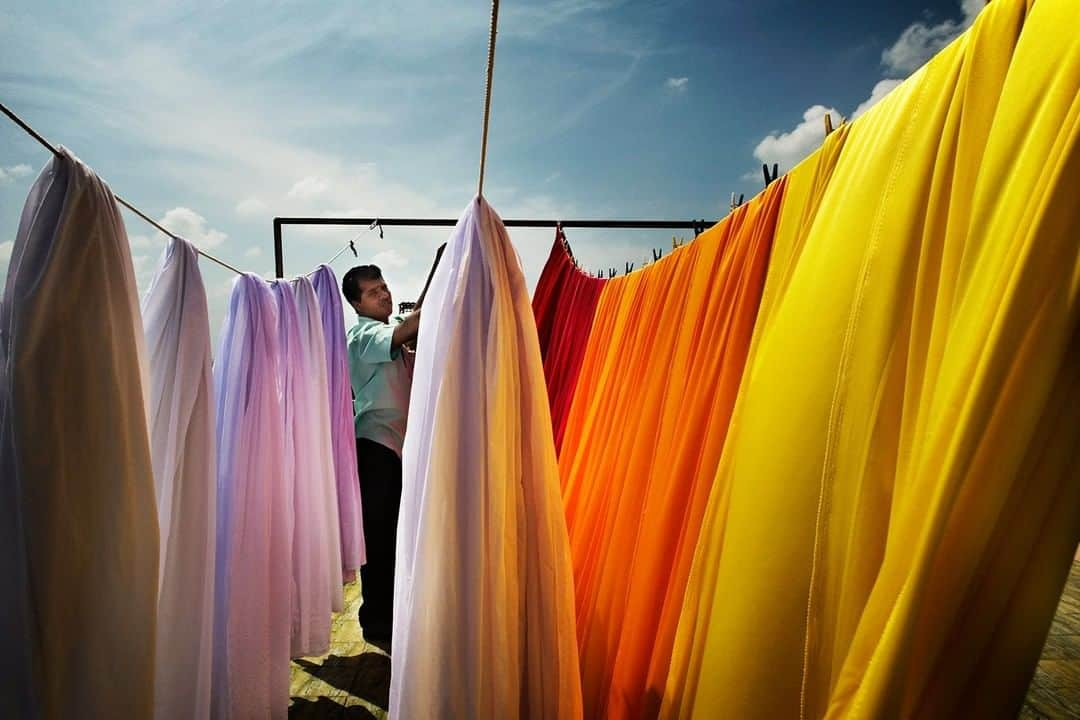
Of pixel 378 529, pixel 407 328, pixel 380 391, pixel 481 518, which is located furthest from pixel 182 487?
pixel 378 529

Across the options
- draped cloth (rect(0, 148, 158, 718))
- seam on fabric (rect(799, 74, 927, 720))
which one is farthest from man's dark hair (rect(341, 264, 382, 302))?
seam on fabric (rect(799, 74, 927, 720))

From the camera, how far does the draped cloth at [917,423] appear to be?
1.28 feet

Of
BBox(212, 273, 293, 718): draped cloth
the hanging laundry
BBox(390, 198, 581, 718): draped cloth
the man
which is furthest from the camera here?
the man

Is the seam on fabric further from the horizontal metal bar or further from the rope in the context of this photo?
the horizontal metal bar

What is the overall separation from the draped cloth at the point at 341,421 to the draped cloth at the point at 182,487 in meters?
0.84

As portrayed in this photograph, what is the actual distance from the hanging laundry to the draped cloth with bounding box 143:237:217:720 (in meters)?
0.50

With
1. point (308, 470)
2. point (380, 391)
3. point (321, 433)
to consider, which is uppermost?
point (380, 391)

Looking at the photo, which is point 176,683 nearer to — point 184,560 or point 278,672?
point 184,560

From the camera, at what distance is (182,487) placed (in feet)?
3.61

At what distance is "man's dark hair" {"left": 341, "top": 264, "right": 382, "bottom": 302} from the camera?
2223mm

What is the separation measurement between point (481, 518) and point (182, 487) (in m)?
0.74

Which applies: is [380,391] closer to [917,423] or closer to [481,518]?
[481,518]

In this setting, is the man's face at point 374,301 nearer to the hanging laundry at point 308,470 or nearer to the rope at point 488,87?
the hanging laundry at point 308,470

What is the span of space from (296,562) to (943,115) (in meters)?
1.93
